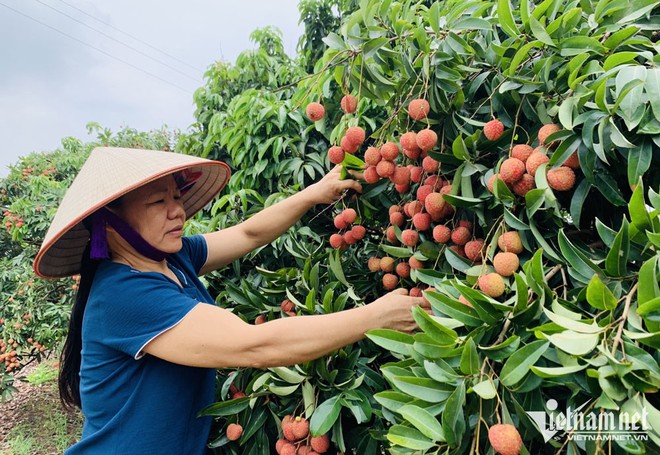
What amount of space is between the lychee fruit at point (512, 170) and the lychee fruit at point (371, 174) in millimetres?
354

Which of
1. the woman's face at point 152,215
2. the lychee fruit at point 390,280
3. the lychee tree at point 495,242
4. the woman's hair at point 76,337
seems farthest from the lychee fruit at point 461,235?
the woman's hair at point 76,337

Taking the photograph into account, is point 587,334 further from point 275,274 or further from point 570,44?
point 275,274

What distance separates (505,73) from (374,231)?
57 cm

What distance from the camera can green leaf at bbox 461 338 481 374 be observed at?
594 millimetres

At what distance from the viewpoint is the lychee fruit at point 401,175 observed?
3.33 feet

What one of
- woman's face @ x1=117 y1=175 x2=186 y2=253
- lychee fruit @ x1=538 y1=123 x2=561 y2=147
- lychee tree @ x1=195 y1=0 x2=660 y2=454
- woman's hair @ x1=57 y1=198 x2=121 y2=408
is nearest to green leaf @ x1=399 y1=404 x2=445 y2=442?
lychee tree @ x1=195 y1=0 x2=660 y2=454

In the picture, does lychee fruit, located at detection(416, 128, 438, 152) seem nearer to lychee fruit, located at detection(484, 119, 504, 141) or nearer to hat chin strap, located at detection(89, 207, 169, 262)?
lychee fruit, located at detection(484, 119, 504, 141)

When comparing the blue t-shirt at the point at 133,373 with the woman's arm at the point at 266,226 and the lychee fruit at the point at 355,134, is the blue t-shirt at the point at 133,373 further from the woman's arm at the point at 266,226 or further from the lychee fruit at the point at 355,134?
the lychee fruit at the point at 355,134

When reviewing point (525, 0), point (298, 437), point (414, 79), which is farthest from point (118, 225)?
point (525, 0)

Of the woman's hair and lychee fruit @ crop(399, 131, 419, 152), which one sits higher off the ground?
lychee fruit @ crop(399, 131, 419, 152)

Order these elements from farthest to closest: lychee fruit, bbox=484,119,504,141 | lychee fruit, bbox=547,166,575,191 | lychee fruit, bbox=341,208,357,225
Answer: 1. lychee fruit, bbox=341,208,357,225
2. lychee fruit, bbox=484,119,504,141
3. lychee fruit, bbox=547,166,575,191

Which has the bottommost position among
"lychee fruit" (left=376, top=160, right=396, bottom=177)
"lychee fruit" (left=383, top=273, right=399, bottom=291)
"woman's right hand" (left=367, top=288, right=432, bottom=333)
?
"lychee fruit" (left=383, top=273, right=399, bottom=291)

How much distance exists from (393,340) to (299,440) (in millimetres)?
395

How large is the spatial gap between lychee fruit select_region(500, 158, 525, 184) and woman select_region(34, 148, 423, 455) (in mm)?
288
